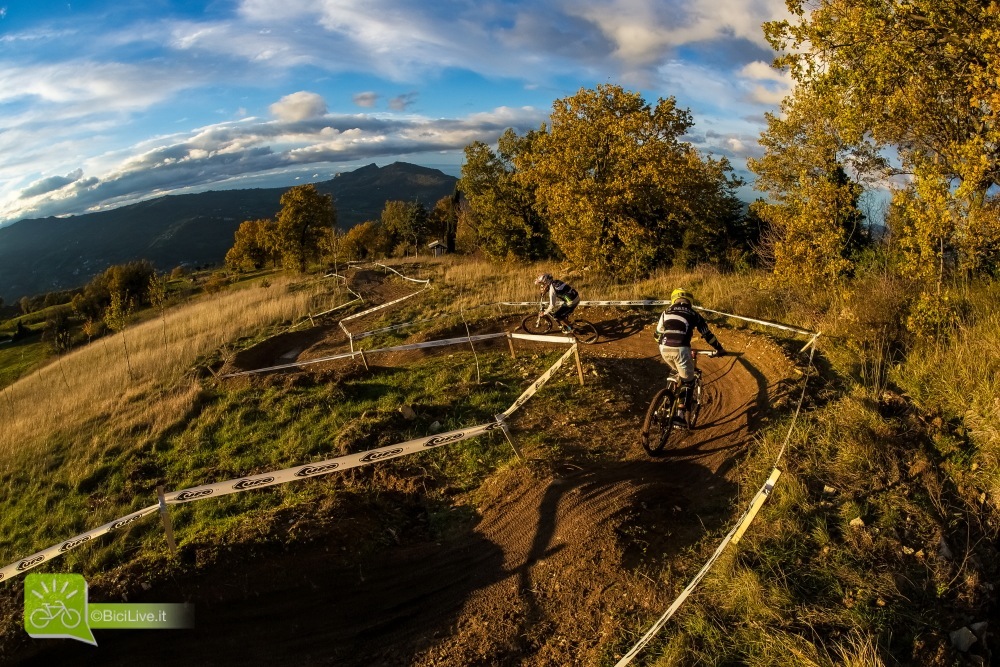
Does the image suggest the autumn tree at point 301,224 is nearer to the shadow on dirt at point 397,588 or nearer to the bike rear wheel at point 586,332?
the bike rear wheel at point 586,332

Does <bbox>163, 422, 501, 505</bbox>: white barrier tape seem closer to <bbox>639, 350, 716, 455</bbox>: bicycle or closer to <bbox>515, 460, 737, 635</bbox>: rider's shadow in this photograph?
<bbox>515, 460, 737, 635</bbox>: rider's shadow

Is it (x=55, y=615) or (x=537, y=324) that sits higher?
(x=537, y=324)

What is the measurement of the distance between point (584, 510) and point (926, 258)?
27.8ft

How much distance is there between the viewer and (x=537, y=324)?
1600 cm

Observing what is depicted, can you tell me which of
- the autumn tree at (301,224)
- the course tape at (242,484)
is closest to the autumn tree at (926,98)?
the course tape at (242,484)

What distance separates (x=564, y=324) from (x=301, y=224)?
3683cm

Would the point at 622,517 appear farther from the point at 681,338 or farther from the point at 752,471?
the point at 681,338

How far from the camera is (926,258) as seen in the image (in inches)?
388

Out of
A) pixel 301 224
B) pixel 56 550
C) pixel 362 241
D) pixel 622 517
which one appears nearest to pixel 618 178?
pixel 622 517

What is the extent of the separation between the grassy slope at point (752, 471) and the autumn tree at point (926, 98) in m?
1.87

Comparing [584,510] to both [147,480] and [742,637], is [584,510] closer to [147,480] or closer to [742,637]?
[742,637]

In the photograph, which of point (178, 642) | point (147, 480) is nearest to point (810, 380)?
point (178, 642)

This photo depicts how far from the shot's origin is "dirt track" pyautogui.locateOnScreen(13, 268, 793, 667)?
226 inches

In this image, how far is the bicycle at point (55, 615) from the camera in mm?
6137
